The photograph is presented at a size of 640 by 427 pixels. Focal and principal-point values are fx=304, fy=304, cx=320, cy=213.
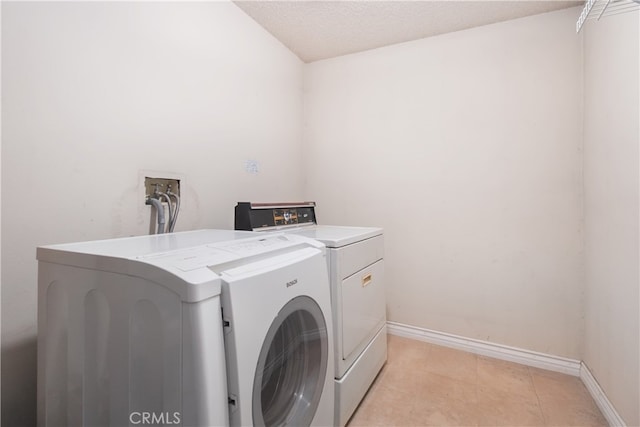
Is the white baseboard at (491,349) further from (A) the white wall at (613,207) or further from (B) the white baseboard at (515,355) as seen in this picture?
(A) the white wall at (613,207)

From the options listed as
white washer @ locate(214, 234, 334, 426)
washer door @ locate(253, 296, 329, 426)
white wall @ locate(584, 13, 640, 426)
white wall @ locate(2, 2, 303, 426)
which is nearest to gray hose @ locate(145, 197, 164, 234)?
white wall @ locate(2, 2, 303, 426)

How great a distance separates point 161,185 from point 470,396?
1977 millimetres

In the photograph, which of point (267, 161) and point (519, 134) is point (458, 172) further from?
point (267, 161)

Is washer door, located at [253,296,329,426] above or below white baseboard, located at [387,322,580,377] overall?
above

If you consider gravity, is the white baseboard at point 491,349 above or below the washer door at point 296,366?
below

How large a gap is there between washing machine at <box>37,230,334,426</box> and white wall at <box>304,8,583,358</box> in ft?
5.00

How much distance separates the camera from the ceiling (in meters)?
1.90

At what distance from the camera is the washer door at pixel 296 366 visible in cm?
97

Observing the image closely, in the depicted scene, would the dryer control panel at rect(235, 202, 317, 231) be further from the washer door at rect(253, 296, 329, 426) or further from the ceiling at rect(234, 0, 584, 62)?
the ceiling at rect(234, 0, 584, 62)

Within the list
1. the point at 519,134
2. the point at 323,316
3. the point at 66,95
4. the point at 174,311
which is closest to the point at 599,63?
the point at 519,134

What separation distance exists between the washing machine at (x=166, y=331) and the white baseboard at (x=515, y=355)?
1.52 meters

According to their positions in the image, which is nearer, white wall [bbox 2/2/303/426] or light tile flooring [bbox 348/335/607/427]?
white wall [bbox 2/2/303/426]

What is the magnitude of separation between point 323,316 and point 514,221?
5.26ft

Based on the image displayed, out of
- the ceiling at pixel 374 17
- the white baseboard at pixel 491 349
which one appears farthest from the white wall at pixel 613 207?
the ceiling at pixel 374 17
